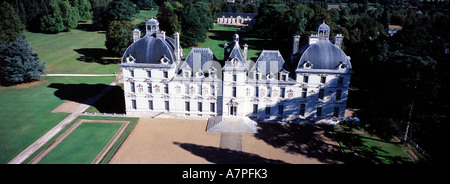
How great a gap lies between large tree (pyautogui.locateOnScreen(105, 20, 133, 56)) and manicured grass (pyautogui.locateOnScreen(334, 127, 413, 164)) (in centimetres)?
6589

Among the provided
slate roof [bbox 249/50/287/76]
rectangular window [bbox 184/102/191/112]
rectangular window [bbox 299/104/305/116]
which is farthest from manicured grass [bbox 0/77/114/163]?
rectangular window [bbox 299/104/305/116]

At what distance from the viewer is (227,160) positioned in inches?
1539

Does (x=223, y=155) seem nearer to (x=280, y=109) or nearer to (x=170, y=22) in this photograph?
(x=280, y=109)

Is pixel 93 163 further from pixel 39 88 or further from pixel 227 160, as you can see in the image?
pixel 39 88

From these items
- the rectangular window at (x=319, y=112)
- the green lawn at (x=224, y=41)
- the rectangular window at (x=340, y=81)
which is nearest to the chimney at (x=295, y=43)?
the rectangular window at (x=340, y=81)

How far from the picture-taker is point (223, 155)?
40.2 m

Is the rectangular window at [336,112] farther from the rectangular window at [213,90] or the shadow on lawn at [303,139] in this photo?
the rectangular window at [213,90]

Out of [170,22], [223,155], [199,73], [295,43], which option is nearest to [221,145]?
[223,155]

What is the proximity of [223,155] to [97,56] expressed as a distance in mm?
71504

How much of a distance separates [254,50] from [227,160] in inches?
2676

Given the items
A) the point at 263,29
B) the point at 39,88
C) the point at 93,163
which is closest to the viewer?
the point at 93,163

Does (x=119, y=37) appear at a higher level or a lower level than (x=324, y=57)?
higher

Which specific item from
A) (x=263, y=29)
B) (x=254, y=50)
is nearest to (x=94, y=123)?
(x=254, y=50)

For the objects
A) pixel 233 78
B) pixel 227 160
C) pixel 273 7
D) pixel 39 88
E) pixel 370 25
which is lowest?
pixel 227 160
